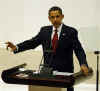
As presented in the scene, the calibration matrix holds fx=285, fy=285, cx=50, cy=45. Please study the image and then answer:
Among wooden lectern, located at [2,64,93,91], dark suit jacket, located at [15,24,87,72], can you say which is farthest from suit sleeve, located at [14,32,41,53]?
wooden lectern, located at [2,64,93,91]

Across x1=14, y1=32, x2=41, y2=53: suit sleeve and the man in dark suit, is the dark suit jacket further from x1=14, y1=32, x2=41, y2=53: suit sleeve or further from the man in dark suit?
x1=14, y1=32, x2=41, y2=53: suit sleeve

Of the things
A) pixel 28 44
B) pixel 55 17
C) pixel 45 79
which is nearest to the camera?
pixel 45 79

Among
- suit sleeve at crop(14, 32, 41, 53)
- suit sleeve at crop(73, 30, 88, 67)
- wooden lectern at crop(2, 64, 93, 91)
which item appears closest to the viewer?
wooden lectern at crop(2, 64, 93, 91)

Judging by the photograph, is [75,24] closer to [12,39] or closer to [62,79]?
[12,39]

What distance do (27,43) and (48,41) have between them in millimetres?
292

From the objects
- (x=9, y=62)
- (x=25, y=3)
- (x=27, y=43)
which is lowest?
(x=9, y=62)

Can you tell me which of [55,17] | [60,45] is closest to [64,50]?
[60,45]

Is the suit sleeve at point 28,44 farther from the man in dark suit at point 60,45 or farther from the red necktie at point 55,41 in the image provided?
the red necktie at point 55,41

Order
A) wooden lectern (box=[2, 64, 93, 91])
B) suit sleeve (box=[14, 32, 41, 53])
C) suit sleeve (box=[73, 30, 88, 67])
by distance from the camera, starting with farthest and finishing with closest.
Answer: suit sleeve (box=[14, 32, 41, 53]), suit sleeve (box=[73, 30, 88, 67]), wooden lectern (box=[2, 64, 93, 91])

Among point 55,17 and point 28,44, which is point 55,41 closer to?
point 55,17

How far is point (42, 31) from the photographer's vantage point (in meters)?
3.22

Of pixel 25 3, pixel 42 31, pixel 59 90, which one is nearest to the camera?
pixel 59 90

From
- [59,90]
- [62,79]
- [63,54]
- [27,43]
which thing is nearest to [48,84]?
[62,79]

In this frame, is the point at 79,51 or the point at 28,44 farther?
the point at 28,44
